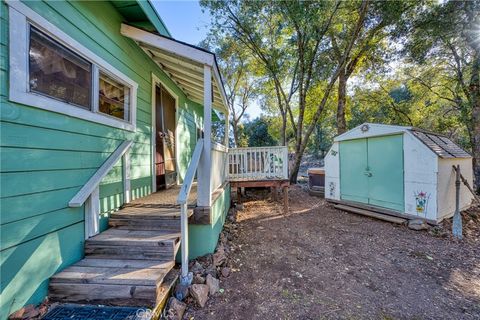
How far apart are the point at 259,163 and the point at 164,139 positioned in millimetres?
2452

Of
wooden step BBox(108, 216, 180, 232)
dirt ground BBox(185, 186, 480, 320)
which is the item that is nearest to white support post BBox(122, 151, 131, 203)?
wooden step BBox(108, 216, 180, 232)

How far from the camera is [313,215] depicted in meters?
5.31

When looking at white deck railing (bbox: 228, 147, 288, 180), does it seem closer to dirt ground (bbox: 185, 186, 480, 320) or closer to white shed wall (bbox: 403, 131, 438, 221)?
dirt ground (bbox: 185, 186, 480, 320)

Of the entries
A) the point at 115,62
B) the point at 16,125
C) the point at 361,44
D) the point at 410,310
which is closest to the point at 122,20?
the point at 115,62

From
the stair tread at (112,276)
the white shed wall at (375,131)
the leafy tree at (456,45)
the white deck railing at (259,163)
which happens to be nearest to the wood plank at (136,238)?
the stair tread at (112,276)

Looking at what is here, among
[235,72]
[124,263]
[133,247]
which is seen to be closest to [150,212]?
[133,247]

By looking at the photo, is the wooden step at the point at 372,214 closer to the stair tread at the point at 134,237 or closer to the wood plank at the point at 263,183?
the wood plank at the point at 263,183

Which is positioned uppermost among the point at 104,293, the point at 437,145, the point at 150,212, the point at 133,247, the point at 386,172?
the point at 437,145

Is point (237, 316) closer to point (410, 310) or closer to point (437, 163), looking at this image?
point (410, 310)

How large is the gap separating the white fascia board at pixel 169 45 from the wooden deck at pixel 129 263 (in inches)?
79.7

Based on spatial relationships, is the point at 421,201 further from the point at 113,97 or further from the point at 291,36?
the point at 291,36

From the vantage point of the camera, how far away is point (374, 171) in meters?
5.07

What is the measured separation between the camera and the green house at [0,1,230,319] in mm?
1595

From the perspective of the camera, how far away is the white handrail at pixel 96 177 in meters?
2.05
